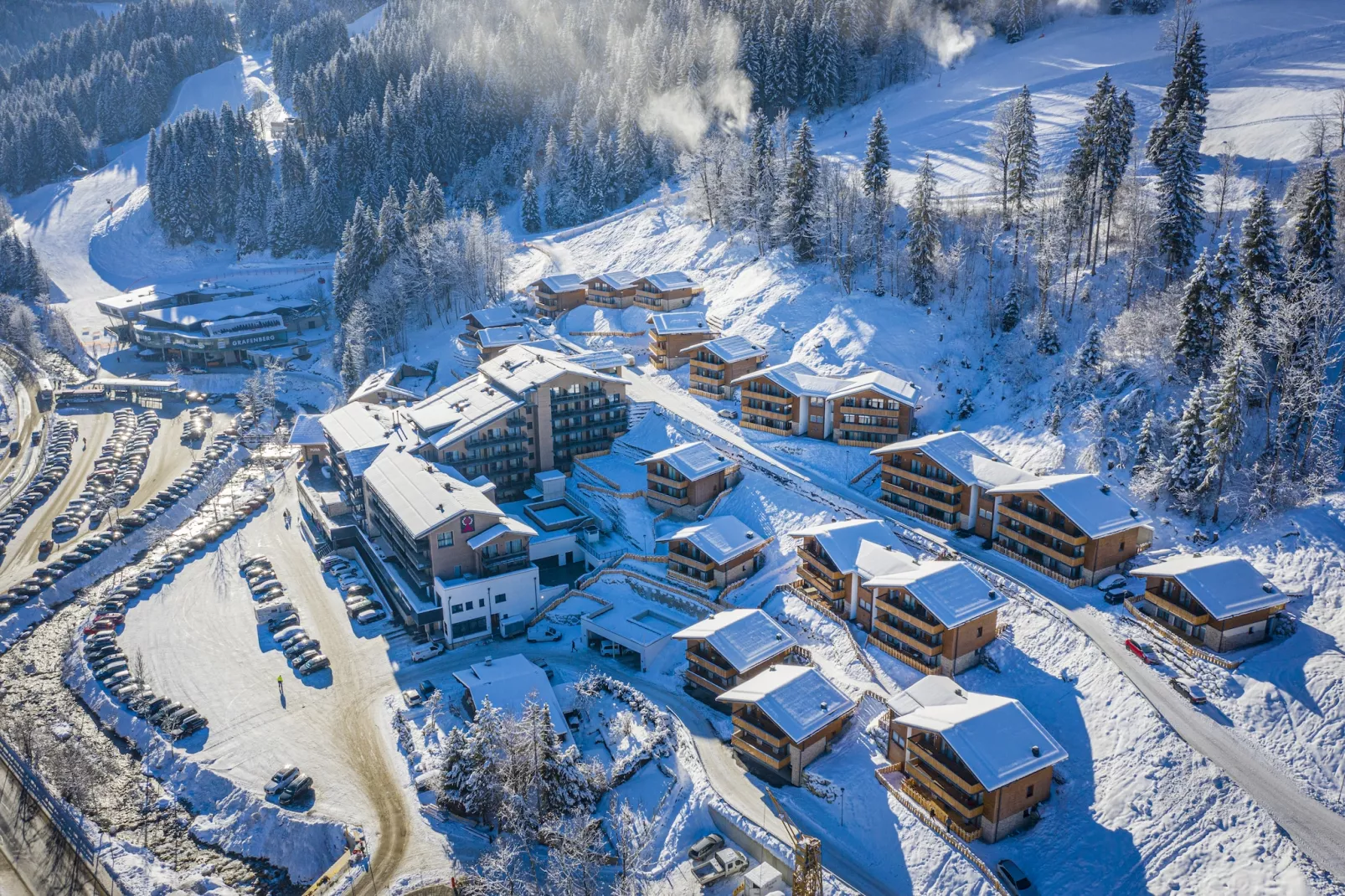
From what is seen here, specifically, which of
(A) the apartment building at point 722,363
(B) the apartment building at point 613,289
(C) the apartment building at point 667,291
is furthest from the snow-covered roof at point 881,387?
(B) the apartment building at point 613,289

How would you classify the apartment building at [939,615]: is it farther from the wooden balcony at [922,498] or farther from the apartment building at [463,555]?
the apartment building at [463,555]

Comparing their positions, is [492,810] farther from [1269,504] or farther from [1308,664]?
[1269,504]

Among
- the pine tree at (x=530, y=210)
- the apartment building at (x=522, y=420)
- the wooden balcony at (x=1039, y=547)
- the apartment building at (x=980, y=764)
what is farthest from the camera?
the pine tree at (x=530, y=210)

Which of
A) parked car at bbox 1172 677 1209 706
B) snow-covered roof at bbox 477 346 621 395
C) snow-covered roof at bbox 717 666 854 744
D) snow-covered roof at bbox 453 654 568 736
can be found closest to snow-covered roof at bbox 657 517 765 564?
snow-covered roof at bbox 717 666 854 744

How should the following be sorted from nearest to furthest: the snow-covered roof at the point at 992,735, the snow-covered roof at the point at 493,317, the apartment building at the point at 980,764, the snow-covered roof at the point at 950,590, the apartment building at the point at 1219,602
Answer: the snow-covered roof at the point at 992,735
the apartment building at the point at 980,764
the apartment building at the point at 1219,602
the snow-covered roof at the point at 950,590
the snow-covered roof at the point at 493,317

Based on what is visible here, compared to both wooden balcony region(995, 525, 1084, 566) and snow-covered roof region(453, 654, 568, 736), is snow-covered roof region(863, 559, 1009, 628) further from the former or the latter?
snow-covered roof region(453, 654, 568, 736)

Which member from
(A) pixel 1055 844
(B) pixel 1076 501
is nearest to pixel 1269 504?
(B) pixel 1076 501
